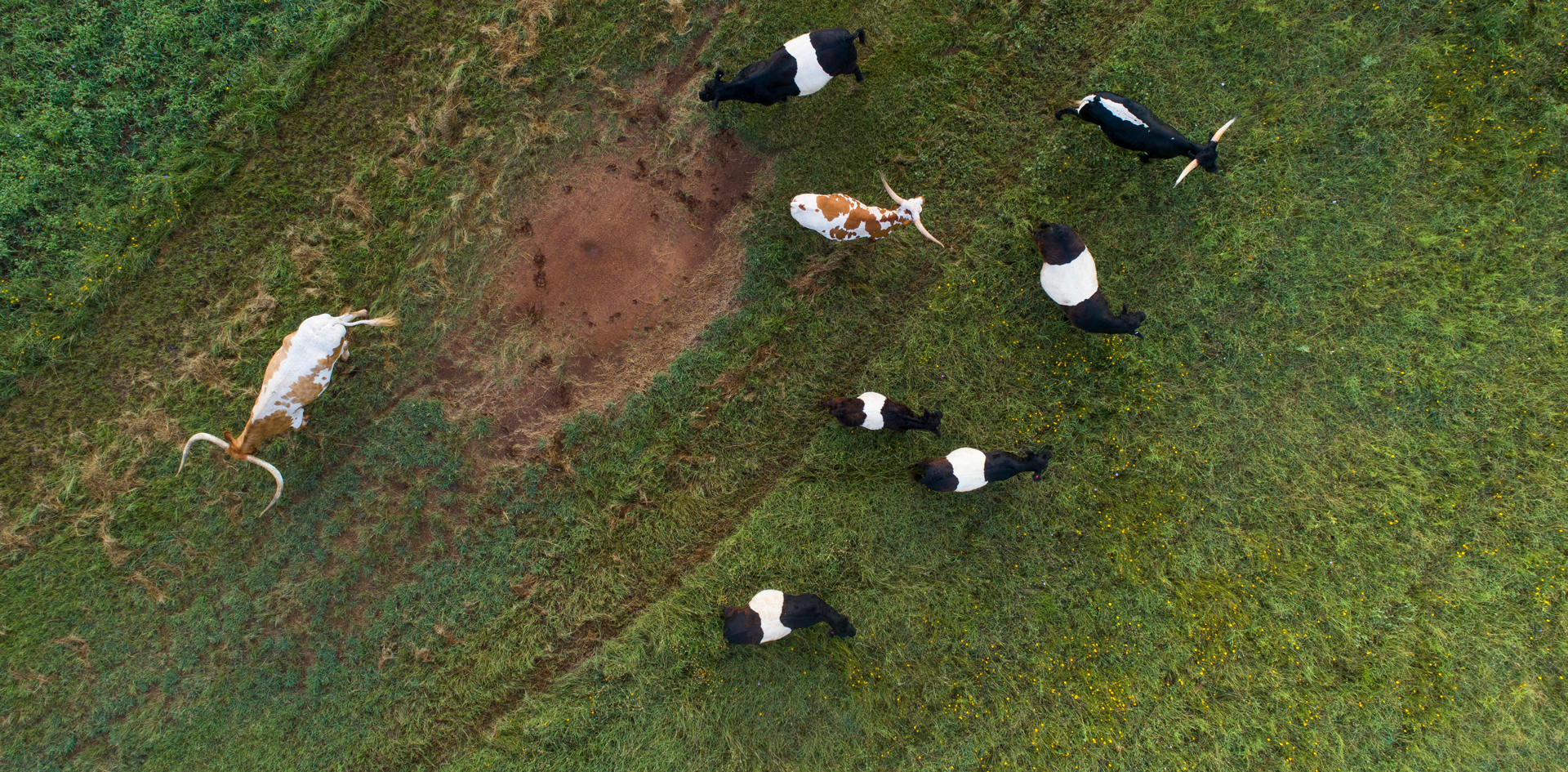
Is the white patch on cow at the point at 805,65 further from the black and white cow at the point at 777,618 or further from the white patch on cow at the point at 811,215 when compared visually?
the black and white cow at the point at 777,618

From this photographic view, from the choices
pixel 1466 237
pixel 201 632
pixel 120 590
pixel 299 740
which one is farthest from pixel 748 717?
pixel 1466 237

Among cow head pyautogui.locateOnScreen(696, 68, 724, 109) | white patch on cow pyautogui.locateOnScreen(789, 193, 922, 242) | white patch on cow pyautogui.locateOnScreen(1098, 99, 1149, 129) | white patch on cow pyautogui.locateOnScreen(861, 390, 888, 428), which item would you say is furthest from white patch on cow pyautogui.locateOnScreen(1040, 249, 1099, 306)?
cow head pyautogui.locateOnScreen(696, 68, 724, 109)

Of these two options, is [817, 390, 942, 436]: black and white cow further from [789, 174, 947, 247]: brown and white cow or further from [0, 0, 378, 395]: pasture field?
[0, 0, 378, 395]: pasture field

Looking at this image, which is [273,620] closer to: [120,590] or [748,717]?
A: [120,590]

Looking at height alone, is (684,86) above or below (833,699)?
above

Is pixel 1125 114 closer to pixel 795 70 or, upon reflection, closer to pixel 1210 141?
pixel 1210 141

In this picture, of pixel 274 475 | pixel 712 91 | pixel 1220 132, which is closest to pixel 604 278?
pixel 712 91
